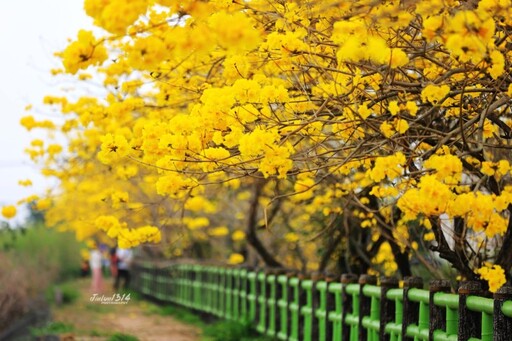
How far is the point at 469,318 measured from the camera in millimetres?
5922

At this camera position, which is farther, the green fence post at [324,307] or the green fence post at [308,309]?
the green fence post at [308,309]

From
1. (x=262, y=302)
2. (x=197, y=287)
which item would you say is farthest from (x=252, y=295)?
(x=197, y=287)

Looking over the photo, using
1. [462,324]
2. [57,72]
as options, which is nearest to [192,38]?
[462,324]

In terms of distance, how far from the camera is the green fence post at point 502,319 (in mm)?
5410

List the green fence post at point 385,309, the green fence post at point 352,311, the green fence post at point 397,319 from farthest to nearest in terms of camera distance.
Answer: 1. the green fence post at point 352,311
2. the green fence post at point 385,309
3. the green fence post at point 397,319

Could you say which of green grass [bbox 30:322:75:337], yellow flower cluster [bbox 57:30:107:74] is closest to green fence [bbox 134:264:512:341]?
green grass [bbox 30:322:75:337]

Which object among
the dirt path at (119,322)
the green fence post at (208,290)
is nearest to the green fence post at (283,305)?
the dirt path at (119,322)

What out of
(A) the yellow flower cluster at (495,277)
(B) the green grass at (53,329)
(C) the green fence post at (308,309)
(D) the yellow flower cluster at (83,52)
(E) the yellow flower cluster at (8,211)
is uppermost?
(D) the yellow flower cluster at (83,52)

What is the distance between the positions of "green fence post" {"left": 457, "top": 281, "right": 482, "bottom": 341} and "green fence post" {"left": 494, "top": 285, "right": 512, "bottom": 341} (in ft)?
1.49

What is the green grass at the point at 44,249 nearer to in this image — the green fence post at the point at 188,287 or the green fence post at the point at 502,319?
the green fence post at the point at 188,287

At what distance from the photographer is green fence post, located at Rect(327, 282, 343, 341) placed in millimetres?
8617

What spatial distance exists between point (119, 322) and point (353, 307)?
29.4 ft

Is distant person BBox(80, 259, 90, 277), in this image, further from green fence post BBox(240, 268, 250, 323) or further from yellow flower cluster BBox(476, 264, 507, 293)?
yellow flower cluster BBox(476, 264, 507, 293)

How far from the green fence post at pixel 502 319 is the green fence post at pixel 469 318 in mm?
453
